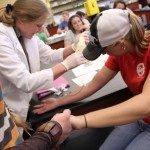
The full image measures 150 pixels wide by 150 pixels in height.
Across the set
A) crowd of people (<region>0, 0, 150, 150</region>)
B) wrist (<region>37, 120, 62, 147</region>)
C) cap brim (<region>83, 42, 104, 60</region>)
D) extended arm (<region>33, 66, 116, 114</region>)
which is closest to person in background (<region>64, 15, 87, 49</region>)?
crowd of people (<region>0, 0, 150, 150</region>)

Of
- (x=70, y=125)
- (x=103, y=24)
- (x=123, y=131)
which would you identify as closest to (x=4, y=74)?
(x=70, y=125)

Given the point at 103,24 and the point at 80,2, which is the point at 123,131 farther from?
the point at 80,2

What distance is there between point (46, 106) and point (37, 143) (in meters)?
0.67

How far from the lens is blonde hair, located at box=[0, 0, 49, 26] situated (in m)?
1.51

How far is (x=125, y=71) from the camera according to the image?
4.63 ft

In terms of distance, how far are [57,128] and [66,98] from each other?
1.64ft

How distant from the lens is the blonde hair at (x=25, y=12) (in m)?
1.51

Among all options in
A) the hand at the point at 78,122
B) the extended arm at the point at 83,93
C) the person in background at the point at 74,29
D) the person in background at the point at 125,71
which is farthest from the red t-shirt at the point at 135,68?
the person in background at the point at 74,29

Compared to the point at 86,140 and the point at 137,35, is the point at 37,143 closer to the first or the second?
the point at 137,35

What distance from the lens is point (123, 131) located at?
146 cm

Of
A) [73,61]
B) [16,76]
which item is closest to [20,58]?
[16,76]

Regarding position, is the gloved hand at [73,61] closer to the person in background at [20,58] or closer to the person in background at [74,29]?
the person in background at [20,58]

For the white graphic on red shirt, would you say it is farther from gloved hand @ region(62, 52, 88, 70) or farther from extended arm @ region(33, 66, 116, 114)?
gloved hand @ region(62, 52, 88, 70)

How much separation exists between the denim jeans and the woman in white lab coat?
51 cm
